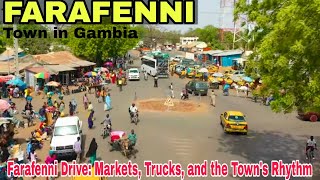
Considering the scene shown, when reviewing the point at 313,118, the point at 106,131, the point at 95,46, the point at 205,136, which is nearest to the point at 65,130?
the point at 106,131

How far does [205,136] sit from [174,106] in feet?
29.6

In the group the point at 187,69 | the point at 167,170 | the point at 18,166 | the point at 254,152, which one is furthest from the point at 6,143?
the point at 187,69

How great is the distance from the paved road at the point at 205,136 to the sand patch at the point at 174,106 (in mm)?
1109

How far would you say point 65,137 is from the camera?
19172mm

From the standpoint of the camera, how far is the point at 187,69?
5422cm

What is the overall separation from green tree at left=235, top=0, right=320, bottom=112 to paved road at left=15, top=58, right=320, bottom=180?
6075 mm

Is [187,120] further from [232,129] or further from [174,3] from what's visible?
[174,3]

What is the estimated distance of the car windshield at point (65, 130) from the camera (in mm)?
19547

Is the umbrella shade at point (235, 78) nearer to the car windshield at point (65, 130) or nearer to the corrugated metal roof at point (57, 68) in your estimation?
the corrugated metal roof at point (57, 68)

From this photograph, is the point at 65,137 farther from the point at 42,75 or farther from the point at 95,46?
the point at 95,46

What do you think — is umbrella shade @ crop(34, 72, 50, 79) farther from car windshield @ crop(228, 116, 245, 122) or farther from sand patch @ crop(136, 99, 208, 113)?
car windshield @ crop(228, 116, 245, 122)

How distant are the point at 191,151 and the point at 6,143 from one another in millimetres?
9296

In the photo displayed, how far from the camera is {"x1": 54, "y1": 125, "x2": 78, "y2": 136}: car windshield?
1955 cm

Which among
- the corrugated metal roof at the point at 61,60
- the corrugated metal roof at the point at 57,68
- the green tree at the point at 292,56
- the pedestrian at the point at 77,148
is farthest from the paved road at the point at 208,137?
the corrugated metal roof at the point at 61,60
